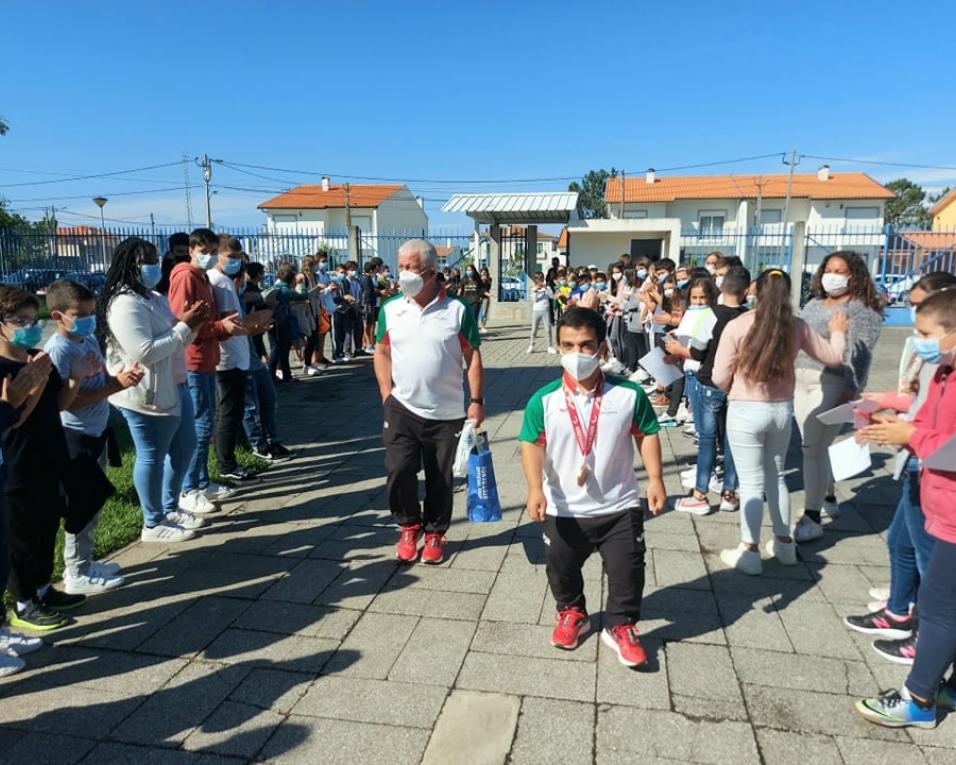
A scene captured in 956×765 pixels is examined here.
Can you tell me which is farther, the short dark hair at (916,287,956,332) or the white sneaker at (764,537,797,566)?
the white sneaker at (764,537,797,566)

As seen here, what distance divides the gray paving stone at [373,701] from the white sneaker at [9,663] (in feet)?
4.37

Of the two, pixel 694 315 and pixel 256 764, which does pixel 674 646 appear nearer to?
pixel 256 764

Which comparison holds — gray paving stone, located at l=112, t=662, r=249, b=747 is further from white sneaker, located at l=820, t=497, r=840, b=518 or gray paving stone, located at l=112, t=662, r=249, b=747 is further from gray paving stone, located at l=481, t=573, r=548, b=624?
white sneaker, located at l=820, t=497, r=840, b=518

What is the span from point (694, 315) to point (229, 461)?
3.97 m

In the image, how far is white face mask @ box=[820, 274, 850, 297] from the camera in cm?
413

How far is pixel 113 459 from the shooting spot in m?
3.78

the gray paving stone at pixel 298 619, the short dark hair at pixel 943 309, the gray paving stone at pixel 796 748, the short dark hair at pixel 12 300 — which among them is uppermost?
the short dark hair at pixel 12 300

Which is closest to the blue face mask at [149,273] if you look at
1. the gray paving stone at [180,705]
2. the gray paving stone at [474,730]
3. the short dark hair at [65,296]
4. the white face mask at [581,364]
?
the short dark hair at [65,296]

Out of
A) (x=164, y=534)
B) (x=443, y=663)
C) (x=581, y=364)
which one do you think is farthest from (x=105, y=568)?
(x=581, y=364)

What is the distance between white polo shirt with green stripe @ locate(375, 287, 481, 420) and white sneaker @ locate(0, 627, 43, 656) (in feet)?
6.98

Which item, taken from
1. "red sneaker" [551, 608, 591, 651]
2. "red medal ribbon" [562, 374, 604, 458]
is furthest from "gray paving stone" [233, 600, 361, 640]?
"red medal ribbon" [562, 374, 604, 458]

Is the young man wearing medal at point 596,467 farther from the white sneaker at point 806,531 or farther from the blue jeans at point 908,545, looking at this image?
the white sneaker at point 806,531

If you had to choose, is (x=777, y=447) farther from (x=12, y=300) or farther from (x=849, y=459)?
(x=12, y=300)

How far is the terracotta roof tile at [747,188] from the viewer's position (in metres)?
45.1
